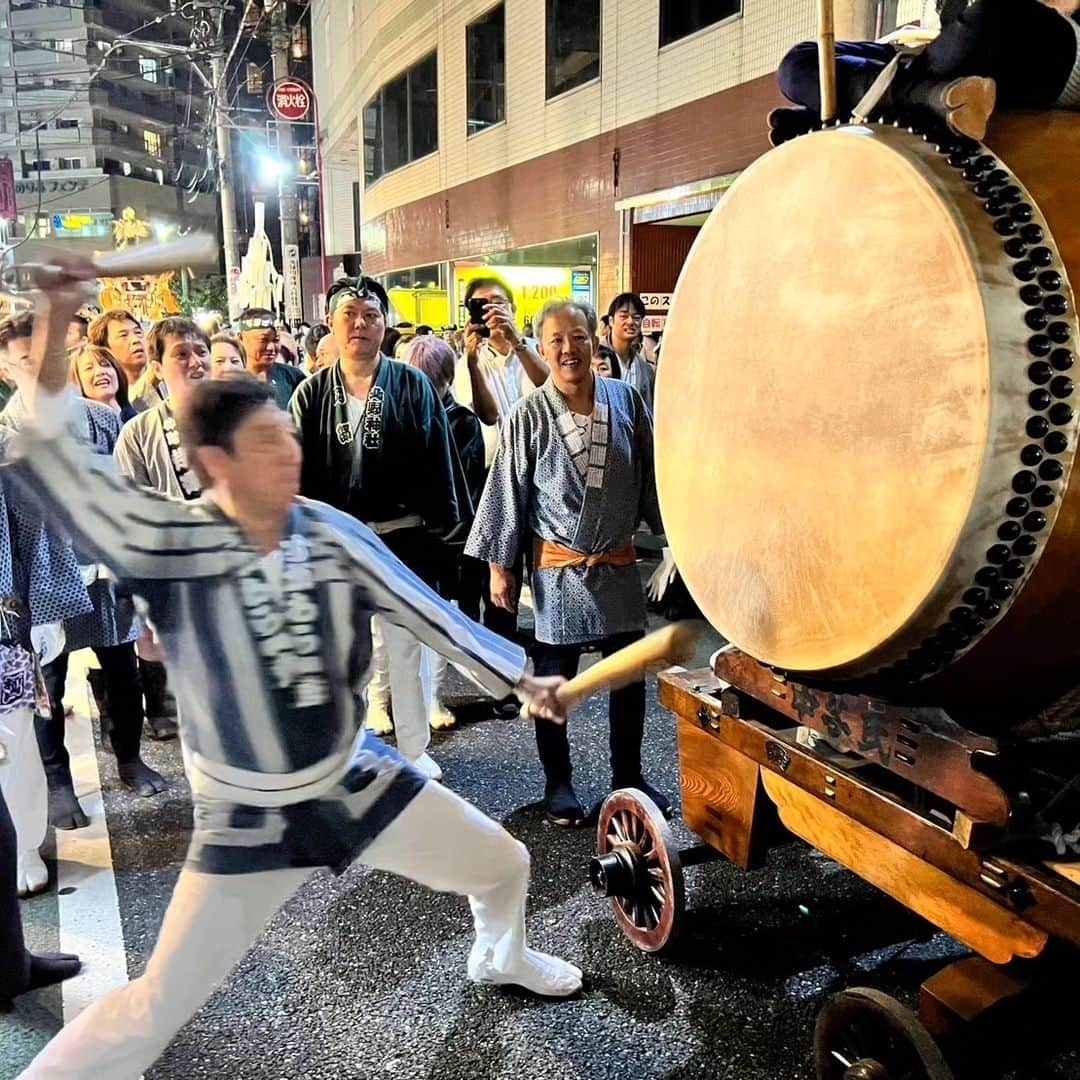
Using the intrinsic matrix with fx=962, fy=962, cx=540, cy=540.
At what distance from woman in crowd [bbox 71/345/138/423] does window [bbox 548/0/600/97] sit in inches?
255

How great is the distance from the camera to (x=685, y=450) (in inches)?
73.8

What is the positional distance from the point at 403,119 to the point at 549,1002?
13588 mm

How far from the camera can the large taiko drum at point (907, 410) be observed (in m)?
1.21

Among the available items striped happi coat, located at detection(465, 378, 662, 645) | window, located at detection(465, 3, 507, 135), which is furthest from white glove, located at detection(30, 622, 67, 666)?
window, located at detection(465, 3, 507, 135)

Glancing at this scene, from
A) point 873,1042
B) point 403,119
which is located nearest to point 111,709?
point 873,1042

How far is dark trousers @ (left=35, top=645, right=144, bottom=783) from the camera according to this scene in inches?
110

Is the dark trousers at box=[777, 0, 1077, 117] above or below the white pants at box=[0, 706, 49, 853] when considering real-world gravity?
above

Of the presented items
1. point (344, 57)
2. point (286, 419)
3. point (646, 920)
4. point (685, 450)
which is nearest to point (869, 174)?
point (685, 450)

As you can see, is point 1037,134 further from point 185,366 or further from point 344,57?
point 344,57

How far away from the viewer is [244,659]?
139cm

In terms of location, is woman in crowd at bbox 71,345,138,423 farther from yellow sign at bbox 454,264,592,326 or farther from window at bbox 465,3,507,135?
window at bbox 465,3,507,135

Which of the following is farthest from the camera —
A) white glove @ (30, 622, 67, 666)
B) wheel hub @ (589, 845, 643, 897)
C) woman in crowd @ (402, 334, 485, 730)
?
woman in crowd @ (402, 334, 485, 730)

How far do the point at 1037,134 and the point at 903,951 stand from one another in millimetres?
1705

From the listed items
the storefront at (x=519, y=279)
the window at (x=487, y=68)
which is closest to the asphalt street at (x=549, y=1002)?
the storefront at (x=519, y=279)
